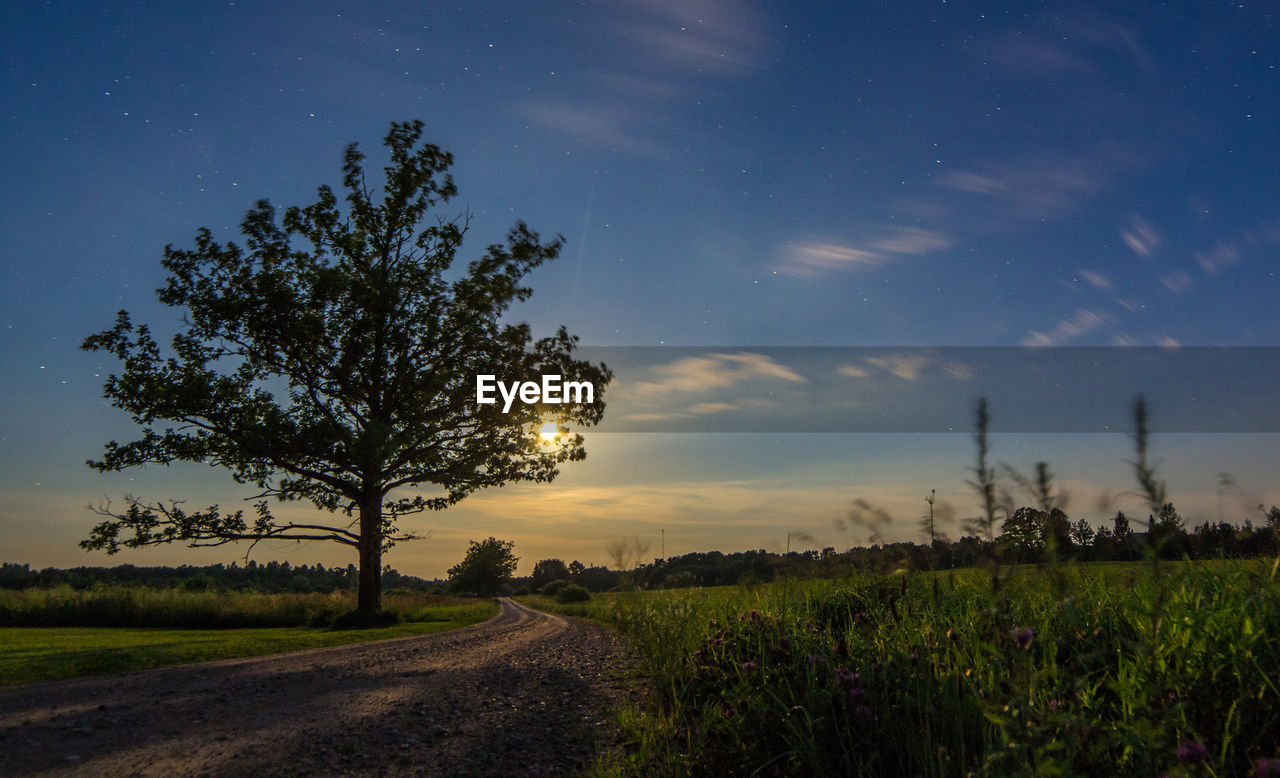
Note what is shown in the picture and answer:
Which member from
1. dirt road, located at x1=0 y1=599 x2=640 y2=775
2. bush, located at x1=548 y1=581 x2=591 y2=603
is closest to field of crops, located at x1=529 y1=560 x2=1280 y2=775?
dirt road, located at x1=0 y1=599 x2=640 y2=775

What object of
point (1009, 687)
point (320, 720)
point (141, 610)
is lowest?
point (141, 610)

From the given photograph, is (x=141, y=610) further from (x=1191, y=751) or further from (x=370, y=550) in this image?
(x=1191, y=751)

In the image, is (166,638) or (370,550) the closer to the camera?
(166,638)

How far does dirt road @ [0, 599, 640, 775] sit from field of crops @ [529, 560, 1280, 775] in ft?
3.37

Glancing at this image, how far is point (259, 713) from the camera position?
6.00m

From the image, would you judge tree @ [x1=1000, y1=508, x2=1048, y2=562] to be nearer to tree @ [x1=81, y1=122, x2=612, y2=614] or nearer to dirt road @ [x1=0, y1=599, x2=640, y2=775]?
dirt road @ [x1=0, y1=599, x2=640, y2=775]

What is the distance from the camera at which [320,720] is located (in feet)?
18.4

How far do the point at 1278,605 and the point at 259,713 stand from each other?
25.6ft

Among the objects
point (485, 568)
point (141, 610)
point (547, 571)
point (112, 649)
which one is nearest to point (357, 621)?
point (141, 610)

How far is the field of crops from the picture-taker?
2.46 meters

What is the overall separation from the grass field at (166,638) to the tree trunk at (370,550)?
1.72 meters

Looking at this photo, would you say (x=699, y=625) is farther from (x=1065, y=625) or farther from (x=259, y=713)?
(x=259, y=713)

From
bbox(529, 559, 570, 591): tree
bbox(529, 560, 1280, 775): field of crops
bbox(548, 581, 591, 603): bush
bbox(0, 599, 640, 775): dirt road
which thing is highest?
bbox(529, 560, 1280, 775): field of crops

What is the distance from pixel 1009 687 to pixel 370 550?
21785mm
